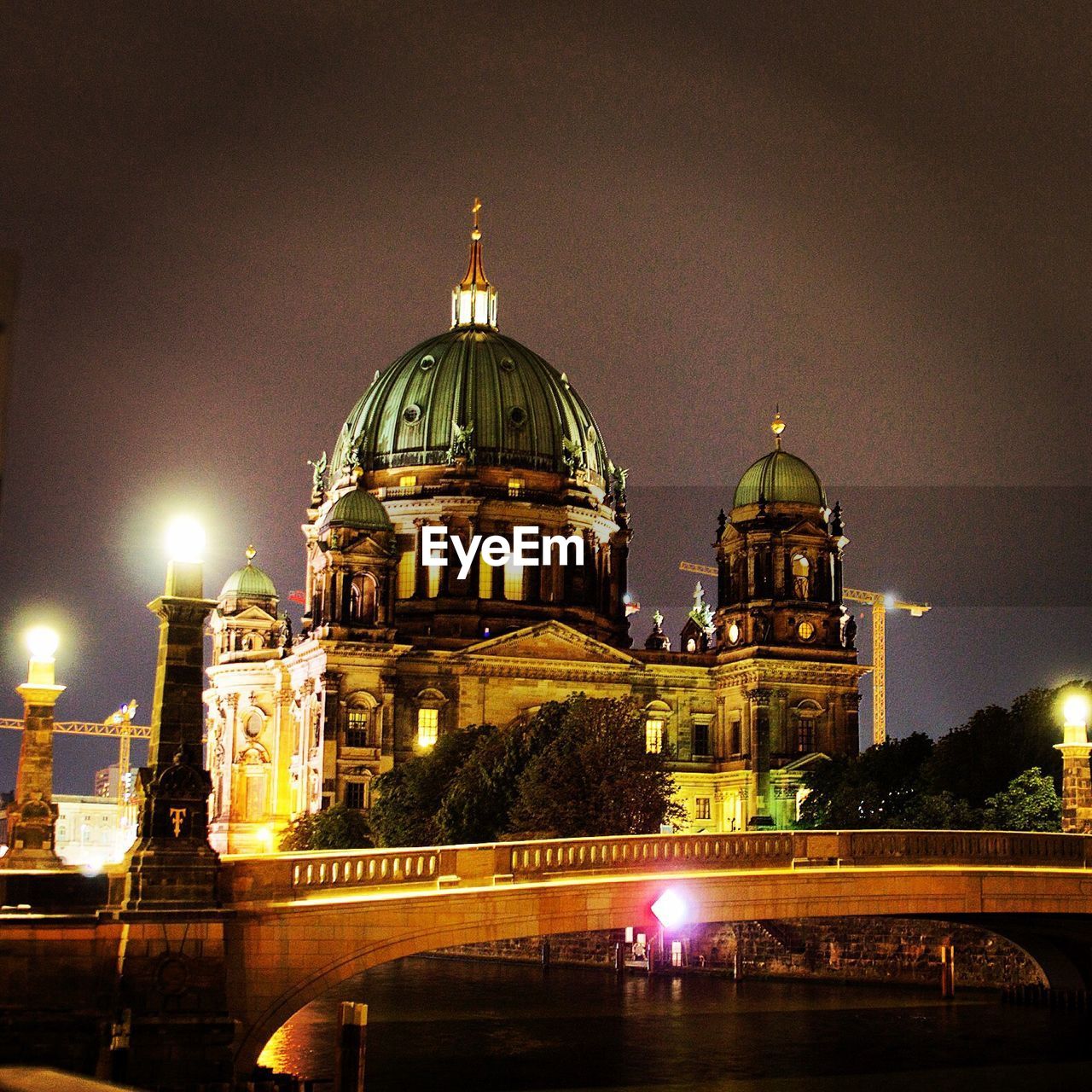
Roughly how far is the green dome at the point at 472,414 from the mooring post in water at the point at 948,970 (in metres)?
62.8

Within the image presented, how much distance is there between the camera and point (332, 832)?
299 ft

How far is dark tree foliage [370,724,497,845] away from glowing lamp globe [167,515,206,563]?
49.1 meters

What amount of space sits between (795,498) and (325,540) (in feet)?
92.3

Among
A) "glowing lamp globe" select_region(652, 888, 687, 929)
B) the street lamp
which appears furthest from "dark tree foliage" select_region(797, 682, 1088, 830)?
"glowing lamp globe" select_region(652, 888, 687, 929)

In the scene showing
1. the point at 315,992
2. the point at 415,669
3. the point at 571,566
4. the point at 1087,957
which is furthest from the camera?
the point at 571,566

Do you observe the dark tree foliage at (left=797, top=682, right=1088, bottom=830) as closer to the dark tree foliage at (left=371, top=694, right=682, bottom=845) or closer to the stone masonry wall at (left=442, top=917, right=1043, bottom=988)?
the stone masonry wall at (left=442, top=917, right=1043, bottom=988)

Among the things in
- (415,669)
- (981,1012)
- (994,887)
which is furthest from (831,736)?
(994,887)

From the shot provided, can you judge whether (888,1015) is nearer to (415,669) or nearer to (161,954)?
(161,954)

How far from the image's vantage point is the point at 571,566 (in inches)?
4690

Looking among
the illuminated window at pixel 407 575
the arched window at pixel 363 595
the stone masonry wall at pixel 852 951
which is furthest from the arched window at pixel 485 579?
the stone masonry wall at pixel 852 951

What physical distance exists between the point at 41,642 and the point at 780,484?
77.5 metres

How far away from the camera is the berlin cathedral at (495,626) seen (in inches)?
4114

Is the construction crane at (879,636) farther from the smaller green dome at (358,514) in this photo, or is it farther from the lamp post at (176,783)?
the lamp post at (176,783)

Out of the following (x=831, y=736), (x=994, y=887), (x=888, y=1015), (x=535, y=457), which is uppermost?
(x=535, y=457)
